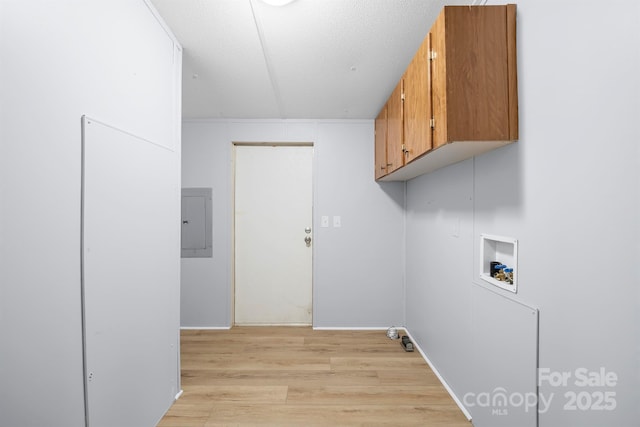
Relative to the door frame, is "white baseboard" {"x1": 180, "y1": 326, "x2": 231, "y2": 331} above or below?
below

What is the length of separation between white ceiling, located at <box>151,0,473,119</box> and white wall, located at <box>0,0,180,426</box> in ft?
1.98

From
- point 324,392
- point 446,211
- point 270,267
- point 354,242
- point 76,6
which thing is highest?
point 76,6

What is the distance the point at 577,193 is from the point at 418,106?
0.93m

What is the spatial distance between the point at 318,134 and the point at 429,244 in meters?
1.73

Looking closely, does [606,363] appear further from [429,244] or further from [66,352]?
[66,352]

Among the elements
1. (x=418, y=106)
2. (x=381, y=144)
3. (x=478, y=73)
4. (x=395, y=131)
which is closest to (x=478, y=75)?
(x=478, y=73)

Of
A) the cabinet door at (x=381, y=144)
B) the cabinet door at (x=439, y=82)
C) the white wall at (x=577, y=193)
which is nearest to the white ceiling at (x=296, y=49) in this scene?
the cabinet door at (x=381, y=144)

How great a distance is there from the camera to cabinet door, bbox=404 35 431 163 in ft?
4.98

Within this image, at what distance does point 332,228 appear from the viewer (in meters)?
3.34

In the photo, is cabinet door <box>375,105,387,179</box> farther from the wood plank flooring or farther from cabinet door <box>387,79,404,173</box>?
the wood plank flooring

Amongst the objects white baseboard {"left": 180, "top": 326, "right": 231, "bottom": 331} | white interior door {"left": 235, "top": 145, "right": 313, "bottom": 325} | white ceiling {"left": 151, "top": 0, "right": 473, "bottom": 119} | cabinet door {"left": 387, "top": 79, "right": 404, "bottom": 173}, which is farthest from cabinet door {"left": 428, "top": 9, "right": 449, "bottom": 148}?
white baseboard {"left": 180, "top": 326, "right": 231, "bottom": 331}

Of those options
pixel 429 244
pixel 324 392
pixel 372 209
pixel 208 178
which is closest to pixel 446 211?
pixel 429 244

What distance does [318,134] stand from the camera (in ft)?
11.0

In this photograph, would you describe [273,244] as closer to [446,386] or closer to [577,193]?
[446,386]
